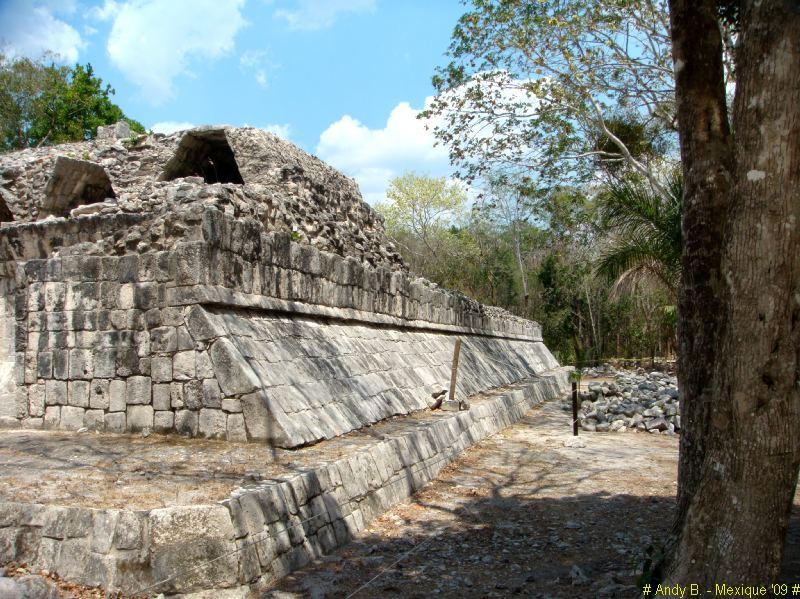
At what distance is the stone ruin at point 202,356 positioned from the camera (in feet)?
12.3

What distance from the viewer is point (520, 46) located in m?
14.0

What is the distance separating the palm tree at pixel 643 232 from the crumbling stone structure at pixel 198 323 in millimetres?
4162

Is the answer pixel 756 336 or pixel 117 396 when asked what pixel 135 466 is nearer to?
pixel 117 396

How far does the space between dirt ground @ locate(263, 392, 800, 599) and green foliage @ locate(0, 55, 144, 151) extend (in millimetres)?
21644

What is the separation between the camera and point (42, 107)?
24.7 m

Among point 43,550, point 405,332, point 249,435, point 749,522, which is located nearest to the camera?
point 749,522

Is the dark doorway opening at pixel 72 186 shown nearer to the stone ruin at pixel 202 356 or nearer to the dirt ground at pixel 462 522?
the stone ruin at pixel 202 356

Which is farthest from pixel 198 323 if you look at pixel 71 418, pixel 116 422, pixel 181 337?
pixel 71 418

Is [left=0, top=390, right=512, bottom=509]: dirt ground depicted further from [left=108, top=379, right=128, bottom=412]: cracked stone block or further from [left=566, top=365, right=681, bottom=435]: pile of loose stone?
[left=566, top=365, right=681, bottom=435]: pile of loose stone

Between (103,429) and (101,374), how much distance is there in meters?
0.50

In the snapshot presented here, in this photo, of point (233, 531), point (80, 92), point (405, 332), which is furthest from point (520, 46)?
point (80, 92)

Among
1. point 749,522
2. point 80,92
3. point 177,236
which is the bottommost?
point 749,522

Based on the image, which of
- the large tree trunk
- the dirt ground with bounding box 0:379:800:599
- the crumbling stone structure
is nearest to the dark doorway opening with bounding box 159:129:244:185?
the crumbling stone structure

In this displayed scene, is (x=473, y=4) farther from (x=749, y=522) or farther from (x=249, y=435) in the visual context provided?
(x=749, y=522)
